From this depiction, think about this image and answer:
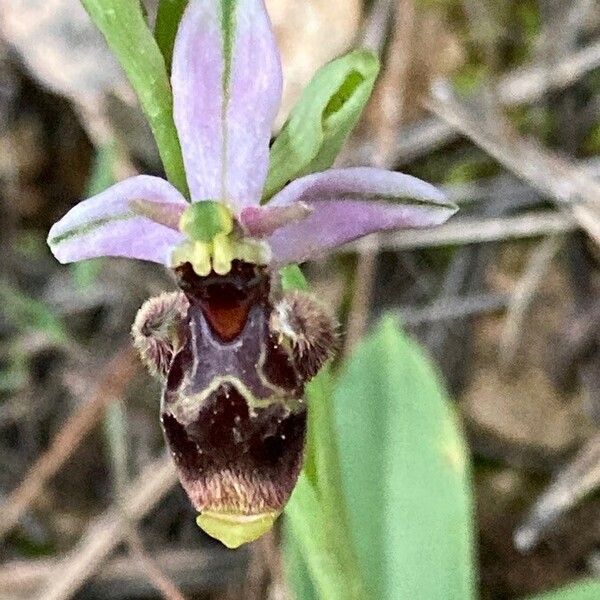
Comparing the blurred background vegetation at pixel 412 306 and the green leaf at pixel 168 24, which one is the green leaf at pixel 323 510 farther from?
the blurred background vegetation at pixel 412 306

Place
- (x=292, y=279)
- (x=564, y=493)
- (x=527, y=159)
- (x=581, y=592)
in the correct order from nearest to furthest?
(x=292, y=279) < (x=581, y=592) < (x=564, y=493) < (x=527, y=159)

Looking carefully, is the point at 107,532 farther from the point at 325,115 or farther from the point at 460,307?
the point at 325,115

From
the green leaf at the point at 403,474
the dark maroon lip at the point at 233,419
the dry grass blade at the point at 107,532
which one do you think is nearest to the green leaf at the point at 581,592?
the green leaf at the point at 403,474

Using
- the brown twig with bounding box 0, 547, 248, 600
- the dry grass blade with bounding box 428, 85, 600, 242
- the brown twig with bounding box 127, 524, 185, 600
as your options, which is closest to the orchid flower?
the brown twig with bounding box 127, 524, 185, 600

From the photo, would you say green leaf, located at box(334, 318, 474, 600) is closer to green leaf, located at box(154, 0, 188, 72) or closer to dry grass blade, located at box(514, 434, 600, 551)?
dry grass blade, located at box(514, 434, 600, 551)

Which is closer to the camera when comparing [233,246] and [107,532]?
[233,246]

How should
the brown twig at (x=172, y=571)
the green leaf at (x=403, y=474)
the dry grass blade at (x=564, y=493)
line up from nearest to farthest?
the green leaf at (x=403, y=474)
the dry grass blade at (x=564, y=493)
the brown twig at (x=172, y=571)

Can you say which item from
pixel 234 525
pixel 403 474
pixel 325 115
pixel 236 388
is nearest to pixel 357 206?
pixel 325 115
